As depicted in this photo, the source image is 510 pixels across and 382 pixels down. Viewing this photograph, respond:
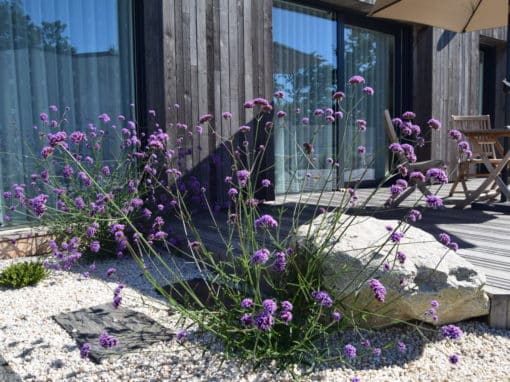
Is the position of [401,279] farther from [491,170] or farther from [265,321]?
[491,170]

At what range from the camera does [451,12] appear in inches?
191

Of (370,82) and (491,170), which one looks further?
(370,82)

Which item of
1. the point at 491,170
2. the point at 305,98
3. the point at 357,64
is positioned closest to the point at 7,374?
the point at 491,170

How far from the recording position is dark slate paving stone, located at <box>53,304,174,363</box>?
196 cm

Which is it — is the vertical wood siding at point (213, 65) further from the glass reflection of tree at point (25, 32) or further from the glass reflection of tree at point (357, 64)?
the glass reflection of tree at point (357, 64)

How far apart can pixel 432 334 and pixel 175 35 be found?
3.33m

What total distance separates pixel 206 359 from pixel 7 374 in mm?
717

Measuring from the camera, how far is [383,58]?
6711 mm

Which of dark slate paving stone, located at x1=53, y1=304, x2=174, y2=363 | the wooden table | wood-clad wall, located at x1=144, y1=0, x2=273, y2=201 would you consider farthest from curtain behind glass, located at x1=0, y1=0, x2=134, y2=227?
the wooden table

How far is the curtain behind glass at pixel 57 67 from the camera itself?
372 centimetres

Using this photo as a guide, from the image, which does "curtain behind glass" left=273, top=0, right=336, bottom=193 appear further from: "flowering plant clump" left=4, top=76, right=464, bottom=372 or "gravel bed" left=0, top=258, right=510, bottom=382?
"gravel bed" left=0, top=258, right=510, bottom=382

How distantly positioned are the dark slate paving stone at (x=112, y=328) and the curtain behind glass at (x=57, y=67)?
171cm

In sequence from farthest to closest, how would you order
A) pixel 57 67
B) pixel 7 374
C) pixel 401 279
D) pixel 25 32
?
pixel 57 67, pixel 25 32, pixel 401 279, pixel 7 374

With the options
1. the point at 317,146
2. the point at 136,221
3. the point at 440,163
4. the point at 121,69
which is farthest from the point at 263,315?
the point at 317,146
